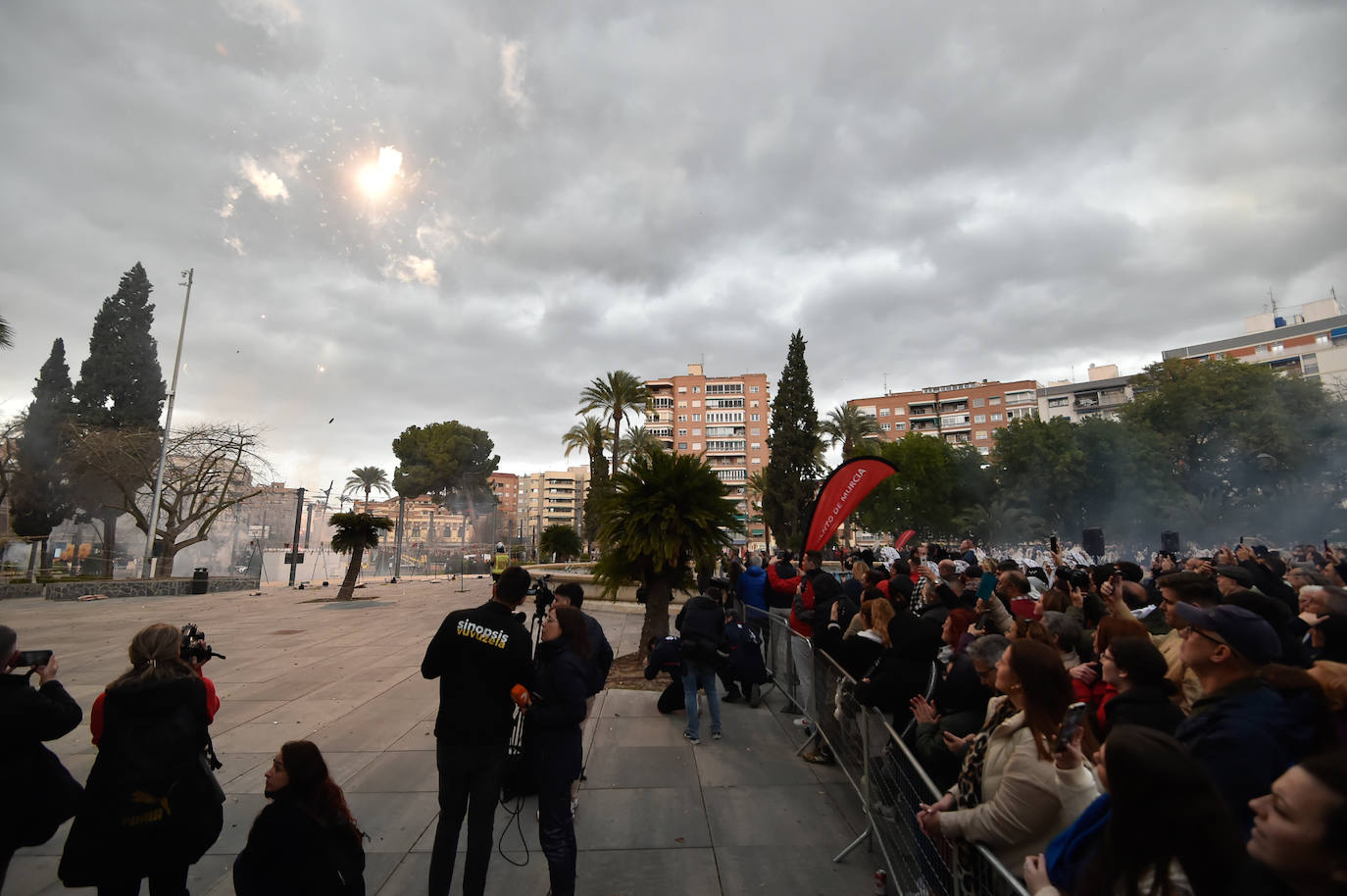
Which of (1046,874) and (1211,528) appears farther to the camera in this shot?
(1211,528)

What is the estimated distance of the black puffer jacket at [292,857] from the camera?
2391mm

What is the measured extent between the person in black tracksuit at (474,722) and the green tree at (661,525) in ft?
18.1

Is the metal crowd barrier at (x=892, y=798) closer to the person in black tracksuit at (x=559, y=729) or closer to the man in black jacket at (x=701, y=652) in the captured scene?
the man in black jacket at (x=701, y=652)

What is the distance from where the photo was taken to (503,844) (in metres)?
4.20

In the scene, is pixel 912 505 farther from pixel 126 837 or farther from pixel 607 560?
pixel 126 837

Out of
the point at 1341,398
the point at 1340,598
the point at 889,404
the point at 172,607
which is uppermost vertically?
the point at 889,404

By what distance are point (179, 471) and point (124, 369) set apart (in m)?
17.8

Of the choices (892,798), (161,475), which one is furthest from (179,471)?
(892,798)

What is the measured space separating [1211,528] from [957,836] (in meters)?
48.5

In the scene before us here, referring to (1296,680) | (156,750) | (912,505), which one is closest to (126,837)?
(156,750)

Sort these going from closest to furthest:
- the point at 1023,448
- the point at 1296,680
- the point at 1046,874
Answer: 1. the point at 1046,874
2. the point at 1296,680
3. the point at 1023,448

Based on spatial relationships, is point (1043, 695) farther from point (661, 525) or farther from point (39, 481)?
point (39, 481)

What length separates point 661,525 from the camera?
8969 millimetres

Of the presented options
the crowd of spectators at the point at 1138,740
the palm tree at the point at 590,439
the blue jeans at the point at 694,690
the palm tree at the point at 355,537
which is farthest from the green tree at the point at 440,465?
the crowd of spectators at the point at 1138,740
